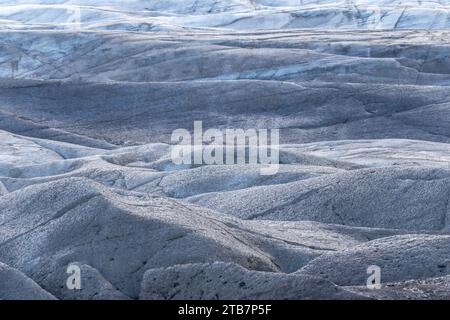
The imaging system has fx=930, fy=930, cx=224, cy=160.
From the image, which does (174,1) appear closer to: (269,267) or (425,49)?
(425,49)

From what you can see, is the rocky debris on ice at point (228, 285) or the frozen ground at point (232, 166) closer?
the rocky debris on ice at point (228, 285)

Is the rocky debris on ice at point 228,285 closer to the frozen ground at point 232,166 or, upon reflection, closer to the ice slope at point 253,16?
the frozen ground at point 232,166

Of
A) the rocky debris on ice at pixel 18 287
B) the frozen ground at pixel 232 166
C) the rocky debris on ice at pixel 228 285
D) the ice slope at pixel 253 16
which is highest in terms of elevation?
the rocky debris on ice at pixel 228 285

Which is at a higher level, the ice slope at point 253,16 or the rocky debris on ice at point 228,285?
the rocky debris on ice at point 228,285

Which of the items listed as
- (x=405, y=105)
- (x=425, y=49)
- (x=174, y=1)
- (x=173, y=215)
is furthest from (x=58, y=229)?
(x=174, y=1)

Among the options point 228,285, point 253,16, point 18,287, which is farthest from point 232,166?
point 253,16

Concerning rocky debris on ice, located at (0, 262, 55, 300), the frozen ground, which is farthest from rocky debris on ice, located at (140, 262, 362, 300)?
rocky debris on ice, located at (0, 262, 55, 300)

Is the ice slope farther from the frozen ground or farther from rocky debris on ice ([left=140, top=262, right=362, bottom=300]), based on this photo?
rocky debris on ice ([left=140, top=262, right=362, bottom=300])

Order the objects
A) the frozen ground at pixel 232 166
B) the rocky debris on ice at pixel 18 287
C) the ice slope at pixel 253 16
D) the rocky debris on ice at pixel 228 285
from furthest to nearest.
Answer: the ice slope at pixel 253 16 → the frozen ground at pixel 232 166 → the rocky debris on ice at pixel 18 287 → the rocky debris on ice at pixel 228 285

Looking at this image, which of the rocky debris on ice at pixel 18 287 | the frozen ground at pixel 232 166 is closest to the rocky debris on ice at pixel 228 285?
the frozen ground at pixel 232 166

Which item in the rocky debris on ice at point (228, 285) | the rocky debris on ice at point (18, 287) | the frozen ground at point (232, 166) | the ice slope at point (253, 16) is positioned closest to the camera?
the rocky debris on ice at point (228, 285)
